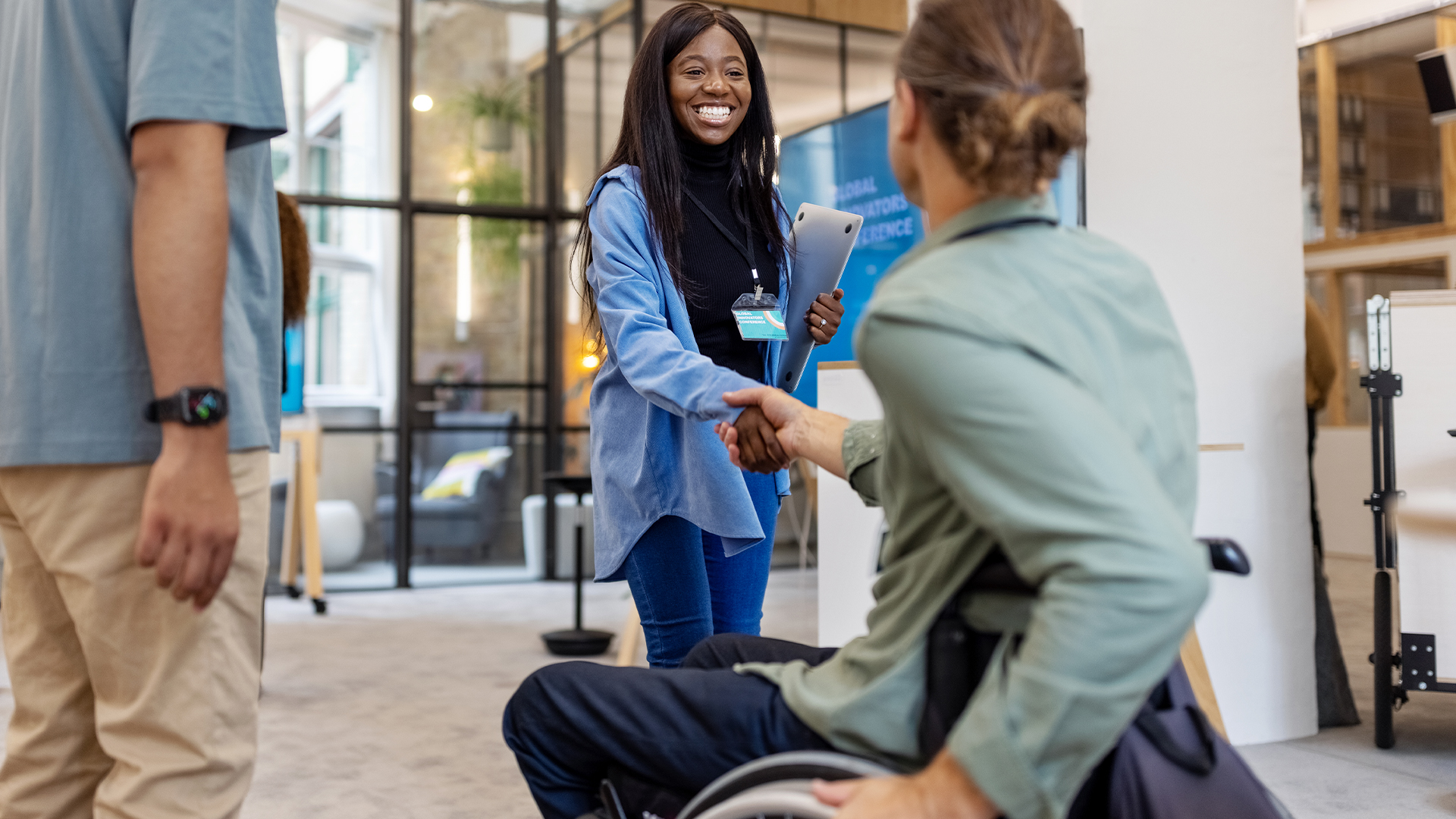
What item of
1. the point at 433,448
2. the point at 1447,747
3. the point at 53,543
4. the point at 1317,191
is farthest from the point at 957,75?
the point at 1317,191

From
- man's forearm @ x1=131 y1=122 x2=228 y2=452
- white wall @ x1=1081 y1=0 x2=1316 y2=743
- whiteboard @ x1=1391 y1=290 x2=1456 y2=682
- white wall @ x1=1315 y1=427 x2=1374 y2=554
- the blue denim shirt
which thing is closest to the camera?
man's forearm @ x1=131 y1=122 x2=228 y2=452

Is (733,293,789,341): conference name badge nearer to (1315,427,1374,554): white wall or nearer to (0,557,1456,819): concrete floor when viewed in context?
(0,557,1456,819): concrete floor

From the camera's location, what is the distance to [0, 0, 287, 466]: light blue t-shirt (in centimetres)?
103

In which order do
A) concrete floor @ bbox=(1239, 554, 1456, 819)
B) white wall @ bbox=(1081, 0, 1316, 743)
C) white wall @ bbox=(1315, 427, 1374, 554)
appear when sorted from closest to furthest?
concrete floor @ bbox=(1239, 554, 1456, 819), white wall @ bbox=(1081, 0, 1316, 743), white wall @ bbox=(1315, 427, 1374, 554)

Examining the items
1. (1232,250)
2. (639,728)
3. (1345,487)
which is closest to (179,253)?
(639,728)

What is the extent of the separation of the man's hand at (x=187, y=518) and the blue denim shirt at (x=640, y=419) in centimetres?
66

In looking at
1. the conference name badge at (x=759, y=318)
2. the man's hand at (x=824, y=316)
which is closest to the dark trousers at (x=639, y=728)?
the conference name badge at (x=759, y=318)

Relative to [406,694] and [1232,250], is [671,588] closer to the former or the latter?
[1232,250]

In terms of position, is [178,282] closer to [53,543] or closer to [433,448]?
[53,543]

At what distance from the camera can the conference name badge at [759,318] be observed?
5.67 feet

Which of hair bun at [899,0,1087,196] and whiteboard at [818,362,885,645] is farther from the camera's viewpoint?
whiteboard at [818,362,885,645]

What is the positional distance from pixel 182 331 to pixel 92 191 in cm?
17

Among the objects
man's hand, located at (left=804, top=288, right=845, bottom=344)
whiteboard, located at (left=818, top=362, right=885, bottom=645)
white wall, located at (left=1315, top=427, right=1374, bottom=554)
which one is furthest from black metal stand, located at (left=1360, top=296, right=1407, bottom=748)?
white wall, located at (left=1315, top=427, right=1374, bottom=554)

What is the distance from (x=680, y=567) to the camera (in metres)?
1.70
